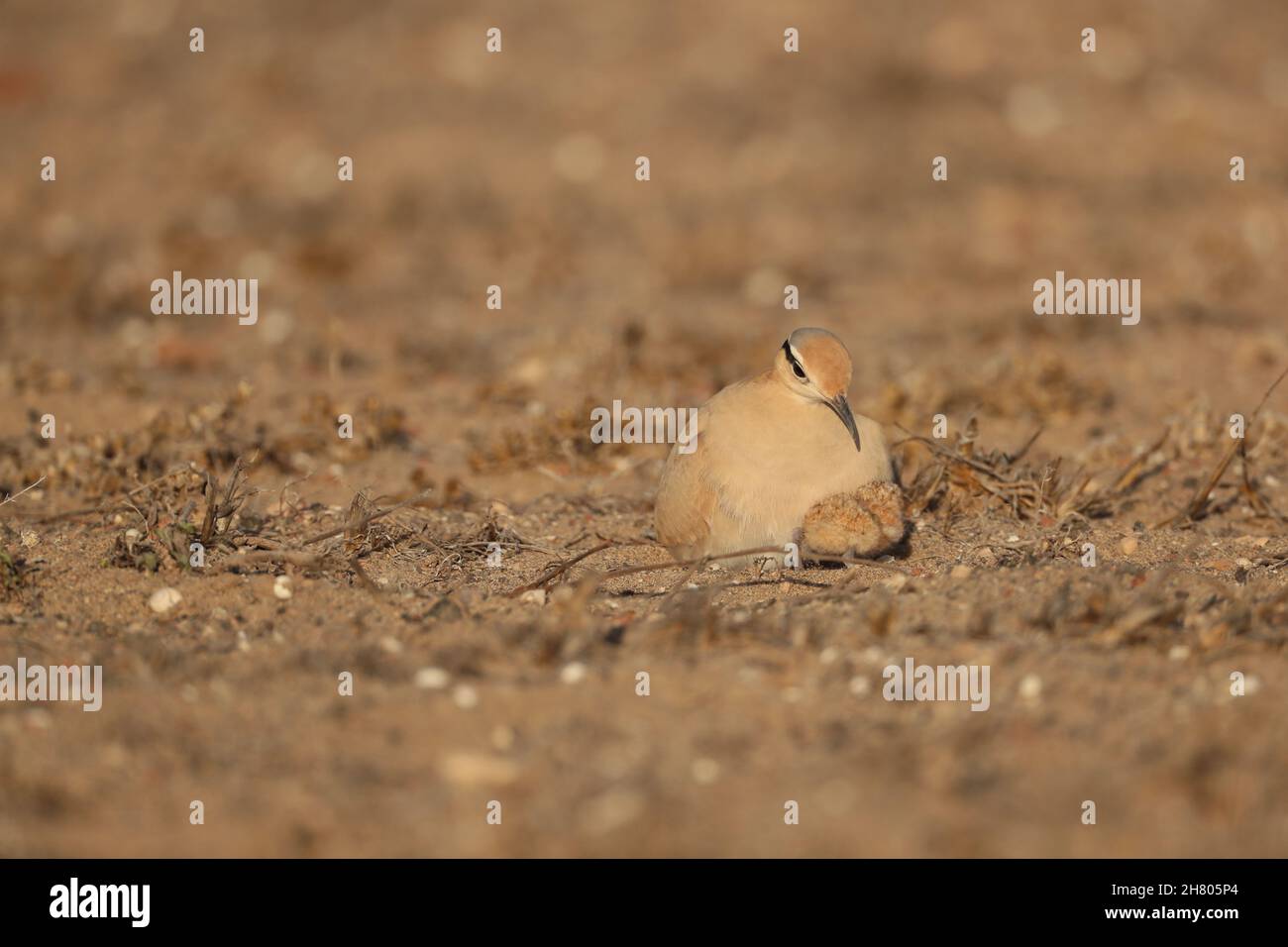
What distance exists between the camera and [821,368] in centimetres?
446

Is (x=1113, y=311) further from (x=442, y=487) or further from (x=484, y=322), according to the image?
(x=442, y=487)

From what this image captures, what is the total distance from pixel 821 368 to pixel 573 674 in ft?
4.73

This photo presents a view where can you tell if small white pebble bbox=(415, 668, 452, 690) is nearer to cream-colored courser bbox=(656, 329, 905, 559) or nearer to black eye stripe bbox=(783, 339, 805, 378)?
cream-colored courser bbox=(656, 329, 905, 559)

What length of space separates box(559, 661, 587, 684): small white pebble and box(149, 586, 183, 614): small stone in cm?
149

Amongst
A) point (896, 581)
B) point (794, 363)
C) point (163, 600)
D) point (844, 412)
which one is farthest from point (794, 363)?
point (163, 600)

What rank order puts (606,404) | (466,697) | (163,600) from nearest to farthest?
(466,697) → (163,600) → (606,404)

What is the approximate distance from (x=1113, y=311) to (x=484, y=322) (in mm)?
3940

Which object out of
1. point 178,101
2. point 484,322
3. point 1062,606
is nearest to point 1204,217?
point 484,322

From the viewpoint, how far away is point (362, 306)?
8820 millimetres

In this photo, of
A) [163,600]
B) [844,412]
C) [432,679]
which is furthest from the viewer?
[844,412]

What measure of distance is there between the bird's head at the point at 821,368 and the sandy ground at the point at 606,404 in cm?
58

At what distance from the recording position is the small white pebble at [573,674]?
3.62m

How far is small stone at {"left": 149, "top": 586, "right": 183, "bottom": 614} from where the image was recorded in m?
4.37

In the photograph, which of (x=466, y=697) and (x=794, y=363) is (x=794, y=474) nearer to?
(x=794, y=363)
